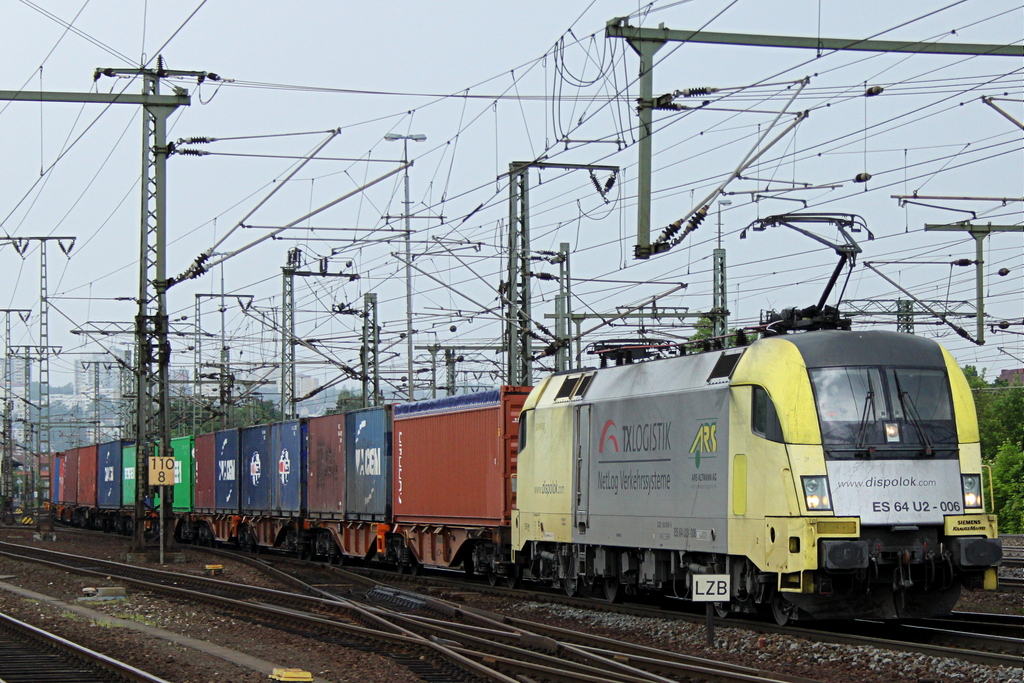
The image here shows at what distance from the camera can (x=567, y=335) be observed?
3059 centimetres

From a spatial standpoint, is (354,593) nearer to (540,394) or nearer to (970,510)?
(540,394)

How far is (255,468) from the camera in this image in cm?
3684

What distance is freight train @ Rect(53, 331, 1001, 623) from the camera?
13.9 m

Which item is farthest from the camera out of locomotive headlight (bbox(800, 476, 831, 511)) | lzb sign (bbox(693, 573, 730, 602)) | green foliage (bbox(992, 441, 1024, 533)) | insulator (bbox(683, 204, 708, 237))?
green foliage (bbox(992, 441, 1024, 533))

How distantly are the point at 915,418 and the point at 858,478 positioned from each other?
107 cm

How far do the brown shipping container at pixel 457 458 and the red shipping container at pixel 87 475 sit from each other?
34053 millimetres

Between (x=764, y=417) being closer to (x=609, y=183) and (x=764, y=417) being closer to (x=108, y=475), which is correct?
(x=609, y=183)

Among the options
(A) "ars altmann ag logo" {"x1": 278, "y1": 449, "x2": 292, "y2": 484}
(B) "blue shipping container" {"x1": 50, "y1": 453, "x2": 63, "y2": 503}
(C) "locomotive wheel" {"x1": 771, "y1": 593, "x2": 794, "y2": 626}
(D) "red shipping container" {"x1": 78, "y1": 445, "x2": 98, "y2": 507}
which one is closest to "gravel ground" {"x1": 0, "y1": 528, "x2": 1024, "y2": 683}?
(C) "locomotive wheel" {"x1": 771, "y1": 593, "x2": 794, "y2": 626}

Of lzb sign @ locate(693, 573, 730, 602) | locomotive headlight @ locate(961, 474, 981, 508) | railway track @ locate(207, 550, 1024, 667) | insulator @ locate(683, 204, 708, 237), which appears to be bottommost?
railway track @ locate(207, 550, 1024, 667)

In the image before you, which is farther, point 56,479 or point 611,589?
point 56,479

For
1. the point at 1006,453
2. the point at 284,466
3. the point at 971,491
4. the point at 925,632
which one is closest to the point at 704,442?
the point at 971,491

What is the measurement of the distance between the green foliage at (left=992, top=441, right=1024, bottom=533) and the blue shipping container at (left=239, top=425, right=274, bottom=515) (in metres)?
26.9

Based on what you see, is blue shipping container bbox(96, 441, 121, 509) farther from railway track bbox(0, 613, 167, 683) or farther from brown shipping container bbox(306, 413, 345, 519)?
railway track bbox(0, 613, 167, 683)

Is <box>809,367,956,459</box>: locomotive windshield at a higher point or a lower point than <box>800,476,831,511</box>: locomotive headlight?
→ higher
